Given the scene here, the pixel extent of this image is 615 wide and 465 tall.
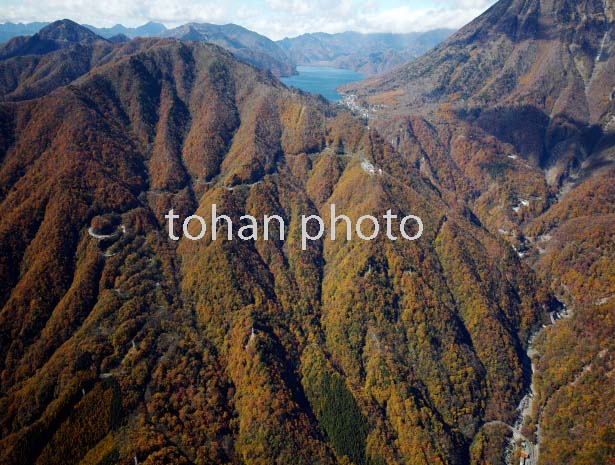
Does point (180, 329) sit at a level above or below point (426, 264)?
below

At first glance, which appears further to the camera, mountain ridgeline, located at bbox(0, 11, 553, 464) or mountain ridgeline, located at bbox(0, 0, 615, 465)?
mountain ridgeline, located at bbox(0, 0, 615, 465)

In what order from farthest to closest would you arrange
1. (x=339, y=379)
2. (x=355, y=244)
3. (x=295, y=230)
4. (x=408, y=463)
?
(x=295, y=230) → (x=355, y=244) → (x=339, y=379) → (x=408, y=463)

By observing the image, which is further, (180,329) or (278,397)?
(180,329)

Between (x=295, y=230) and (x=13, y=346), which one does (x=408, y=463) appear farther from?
(x=13, y=346)

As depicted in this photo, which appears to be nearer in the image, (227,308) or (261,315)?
(227,308)

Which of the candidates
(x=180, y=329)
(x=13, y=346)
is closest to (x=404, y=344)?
(x=180, y=329)

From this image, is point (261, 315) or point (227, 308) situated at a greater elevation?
point (227, 308)

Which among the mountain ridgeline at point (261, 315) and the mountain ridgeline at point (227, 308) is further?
the mountain ridgeline at point (261, 315)

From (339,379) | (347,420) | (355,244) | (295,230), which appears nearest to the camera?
(347,420)
